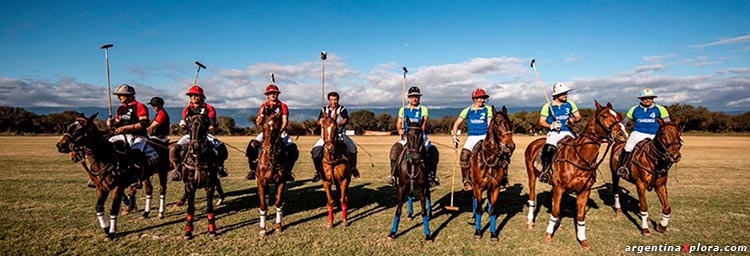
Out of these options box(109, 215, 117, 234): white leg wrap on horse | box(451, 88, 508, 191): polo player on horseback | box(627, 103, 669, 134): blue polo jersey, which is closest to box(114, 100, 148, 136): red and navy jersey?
box(109, 215, 117, 234): white leg wrap on horse

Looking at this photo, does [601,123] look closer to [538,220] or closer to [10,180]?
[538,220]

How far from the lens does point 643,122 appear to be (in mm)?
7719

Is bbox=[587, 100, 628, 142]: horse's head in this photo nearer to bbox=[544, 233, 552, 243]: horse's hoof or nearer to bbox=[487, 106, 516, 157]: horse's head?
bbox=[487, 106, 516, 157]: horse's head

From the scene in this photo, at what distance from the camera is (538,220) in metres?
8.02

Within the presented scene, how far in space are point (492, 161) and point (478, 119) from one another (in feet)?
4.69

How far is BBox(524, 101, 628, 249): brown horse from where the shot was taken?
19.5ft

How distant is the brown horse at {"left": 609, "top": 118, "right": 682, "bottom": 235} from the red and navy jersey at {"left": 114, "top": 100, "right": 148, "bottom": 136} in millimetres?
10145

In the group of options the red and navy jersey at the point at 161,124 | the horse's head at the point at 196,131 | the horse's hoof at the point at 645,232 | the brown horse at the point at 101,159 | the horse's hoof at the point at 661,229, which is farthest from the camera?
the red and navy jersey at the point at 161,124

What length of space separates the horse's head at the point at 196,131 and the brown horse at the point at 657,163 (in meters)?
8.35

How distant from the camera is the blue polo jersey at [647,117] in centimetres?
761

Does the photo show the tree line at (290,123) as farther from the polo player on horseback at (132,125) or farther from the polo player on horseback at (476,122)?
the polo player on horseback at (476,122)

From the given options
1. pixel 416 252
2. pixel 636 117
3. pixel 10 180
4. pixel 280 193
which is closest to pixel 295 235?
pixel 280 193

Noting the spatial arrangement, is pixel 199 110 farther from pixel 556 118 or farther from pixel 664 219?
pixel 664 219

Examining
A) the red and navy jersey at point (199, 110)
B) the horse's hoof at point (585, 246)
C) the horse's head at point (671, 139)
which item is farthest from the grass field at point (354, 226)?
the red and navy jersey at point (199, 110)
